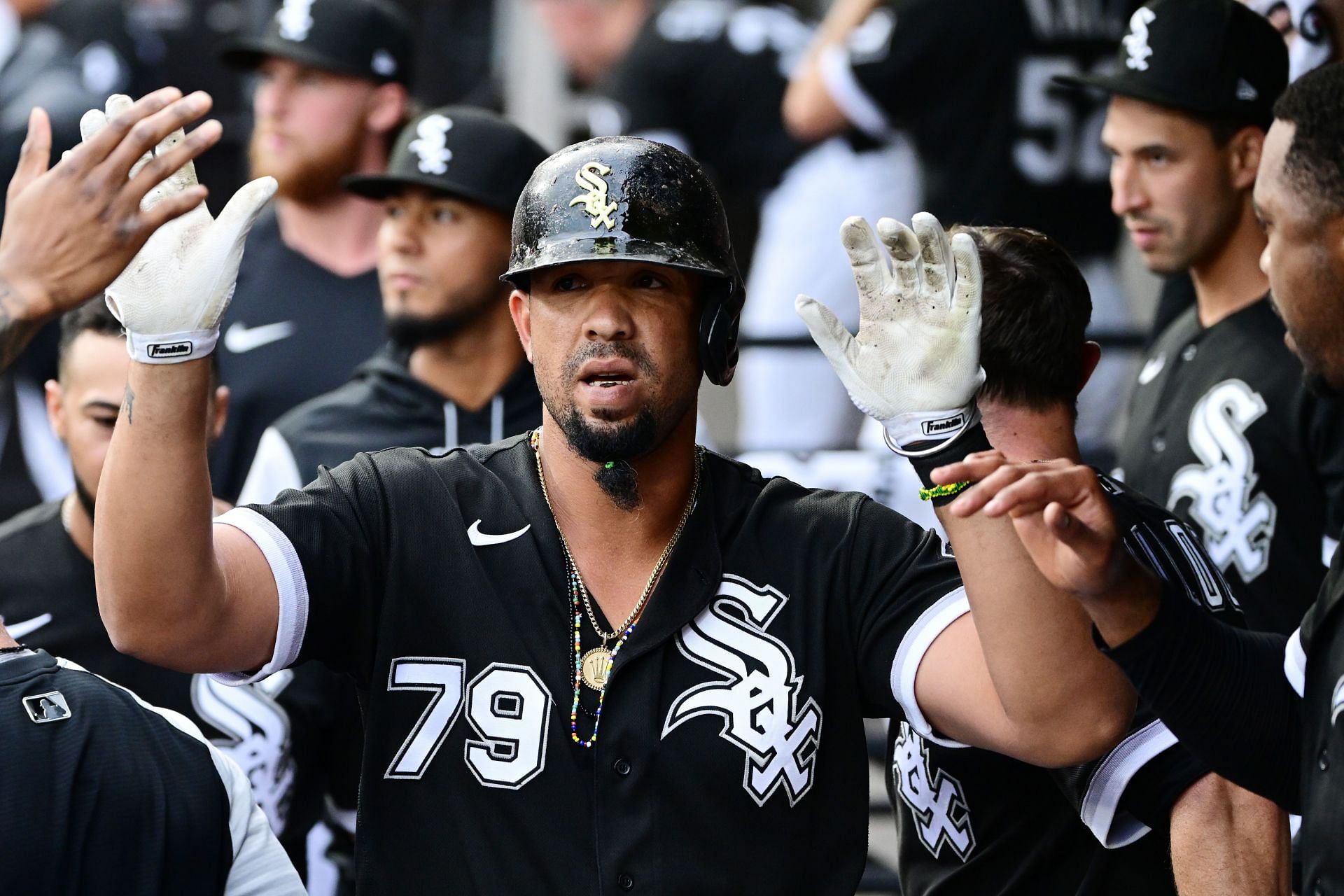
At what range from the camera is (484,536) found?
2.85 meters

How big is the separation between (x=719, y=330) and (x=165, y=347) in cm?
91

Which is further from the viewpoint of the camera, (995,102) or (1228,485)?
(995,102)

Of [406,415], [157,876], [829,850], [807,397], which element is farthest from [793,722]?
[807,397]

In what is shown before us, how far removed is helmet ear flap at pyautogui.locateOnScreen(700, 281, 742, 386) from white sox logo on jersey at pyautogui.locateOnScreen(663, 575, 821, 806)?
38 cm

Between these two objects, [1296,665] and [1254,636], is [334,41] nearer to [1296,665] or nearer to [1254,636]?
[1254,636]

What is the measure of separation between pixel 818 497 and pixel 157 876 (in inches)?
48.7

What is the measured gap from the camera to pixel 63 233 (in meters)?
2.30


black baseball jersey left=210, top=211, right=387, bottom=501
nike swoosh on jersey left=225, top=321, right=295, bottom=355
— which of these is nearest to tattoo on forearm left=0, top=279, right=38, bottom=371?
black baseball jersey left=210, top=211, right=387, bottom=501

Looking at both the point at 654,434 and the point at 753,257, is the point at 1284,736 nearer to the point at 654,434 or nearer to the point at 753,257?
the point at 654,434

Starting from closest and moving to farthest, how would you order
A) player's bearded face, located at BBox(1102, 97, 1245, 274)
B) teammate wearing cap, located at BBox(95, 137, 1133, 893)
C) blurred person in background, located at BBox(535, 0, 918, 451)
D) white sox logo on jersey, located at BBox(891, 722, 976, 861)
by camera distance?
teammate wearing cap, located at BBox(95, 137, 1133, 893) → white sox logo on jersey, located at BBox(891, 722, 976, 861) → player's bearded face, located at BBox(1102, 97, 1245, 274) → blurred person in background, located at BBox(535, 0, 918, 451)

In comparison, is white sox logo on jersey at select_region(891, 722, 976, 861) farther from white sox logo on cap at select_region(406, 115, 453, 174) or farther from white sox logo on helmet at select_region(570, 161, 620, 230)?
white sox logo on cap at select_region(406, 115, 453, 174)

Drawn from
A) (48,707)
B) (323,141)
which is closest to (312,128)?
(323,141)

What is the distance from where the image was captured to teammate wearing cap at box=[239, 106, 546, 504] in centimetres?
473

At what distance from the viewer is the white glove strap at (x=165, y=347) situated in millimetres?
2459
